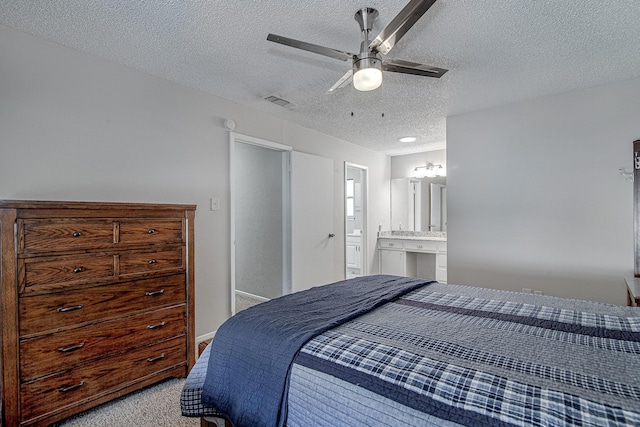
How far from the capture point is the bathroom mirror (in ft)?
17.5

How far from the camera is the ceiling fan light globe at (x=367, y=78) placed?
67.3 inches

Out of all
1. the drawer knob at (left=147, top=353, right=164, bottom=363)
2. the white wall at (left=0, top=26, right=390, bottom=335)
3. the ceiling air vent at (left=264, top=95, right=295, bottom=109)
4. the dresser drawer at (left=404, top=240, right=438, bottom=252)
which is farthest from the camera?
the dresser drawer at (left=404, top=240, right=438, bottom=252)

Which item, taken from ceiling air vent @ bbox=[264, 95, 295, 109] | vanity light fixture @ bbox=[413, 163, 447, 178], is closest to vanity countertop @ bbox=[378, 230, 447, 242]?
vanity light fixture @ bbox=[413, 163, 447, 178]

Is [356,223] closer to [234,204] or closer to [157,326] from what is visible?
[234,204]

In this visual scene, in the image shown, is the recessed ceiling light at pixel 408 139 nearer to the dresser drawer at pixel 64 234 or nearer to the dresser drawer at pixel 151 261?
the dresser drawer at pixel 151 261

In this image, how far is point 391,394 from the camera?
98 cm

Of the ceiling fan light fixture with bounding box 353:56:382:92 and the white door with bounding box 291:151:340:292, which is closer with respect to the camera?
the ceiling fan light fixture with bounding box 353:56:382:92

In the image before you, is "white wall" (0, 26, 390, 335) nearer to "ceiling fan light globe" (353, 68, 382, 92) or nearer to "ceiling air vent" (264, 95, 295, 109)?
"ceiling air vent" (264, 95, 295, 109)

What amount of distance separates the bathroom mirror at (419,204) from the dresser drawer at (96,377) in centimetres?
429

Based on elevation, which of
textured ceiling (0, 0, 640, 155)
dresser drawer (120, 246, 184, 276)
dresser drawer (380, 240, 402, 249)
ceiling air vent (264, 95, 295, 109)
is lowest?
dresser drawer (380, 240, 402, 249)

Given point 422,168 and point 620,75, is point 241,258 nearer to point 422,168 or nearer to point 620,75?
point 422,168

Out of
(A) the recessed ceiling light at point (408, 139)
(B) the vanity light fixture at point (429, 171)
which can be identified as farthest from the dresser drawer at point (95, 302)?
(B) the vanity light fixture at point (429, 171)

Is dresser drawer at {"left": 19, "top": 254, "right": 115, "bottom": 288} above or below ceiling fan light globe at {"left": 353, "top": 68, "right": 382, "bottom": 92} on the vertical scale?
below

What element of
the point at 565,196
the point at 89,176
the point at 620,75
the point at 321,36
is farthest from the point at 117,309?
the point at 620,75
